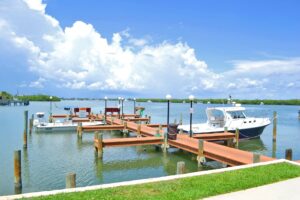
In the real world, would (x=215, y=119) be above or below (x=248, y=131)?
above

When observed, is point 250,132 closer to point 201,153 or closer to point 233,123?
point 233,123

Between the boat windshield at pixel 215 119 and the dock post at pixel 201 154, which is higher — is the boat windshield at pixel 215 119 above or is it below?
above

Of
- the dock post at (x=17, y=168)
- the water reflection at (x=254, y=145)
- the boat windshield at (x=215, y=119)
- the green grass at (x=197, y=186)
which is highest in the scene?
the boat windshield at (x=215, y=119)

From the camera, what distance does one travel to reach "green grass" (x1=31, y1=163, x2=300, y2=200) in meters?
8.55

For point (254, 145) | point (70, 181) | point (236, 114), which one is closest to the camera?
point (70, 181)

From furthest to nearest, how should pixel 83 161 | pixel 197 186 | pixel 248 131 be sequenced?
pixel 248 131 < pixel 83 161 < pixel 197 186

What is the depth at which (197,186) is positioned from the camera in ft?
31.0

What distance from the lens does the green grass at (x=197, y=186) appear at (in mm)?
8547

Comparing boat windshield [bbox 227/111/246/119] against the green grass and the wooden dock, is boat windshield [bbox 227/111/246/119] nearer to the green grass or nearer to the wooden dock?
the wooden dock

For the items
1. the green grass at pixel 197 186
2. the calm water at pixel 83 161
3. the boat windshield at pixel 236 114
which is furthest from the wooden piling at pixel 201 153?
the boat windshield at pixel 236 114

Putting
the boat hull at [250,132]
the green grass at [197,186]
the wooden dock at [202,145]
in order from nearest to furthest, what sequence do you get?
the green grass at [197,186], the wooden dock at [202,145], the boat hull at [250,132]

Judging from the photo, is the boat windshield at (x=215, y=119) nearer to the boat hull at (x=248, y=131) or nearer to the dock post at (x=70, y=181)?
the boat hull at (x=248, y=131)

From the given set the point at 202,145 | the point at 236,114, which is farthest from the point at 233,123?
the point at 202,145

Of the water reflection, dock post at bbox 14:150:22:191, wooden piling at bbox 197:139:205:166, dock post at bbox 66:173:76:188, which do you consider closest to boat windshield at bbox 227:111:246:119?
the water reflection
